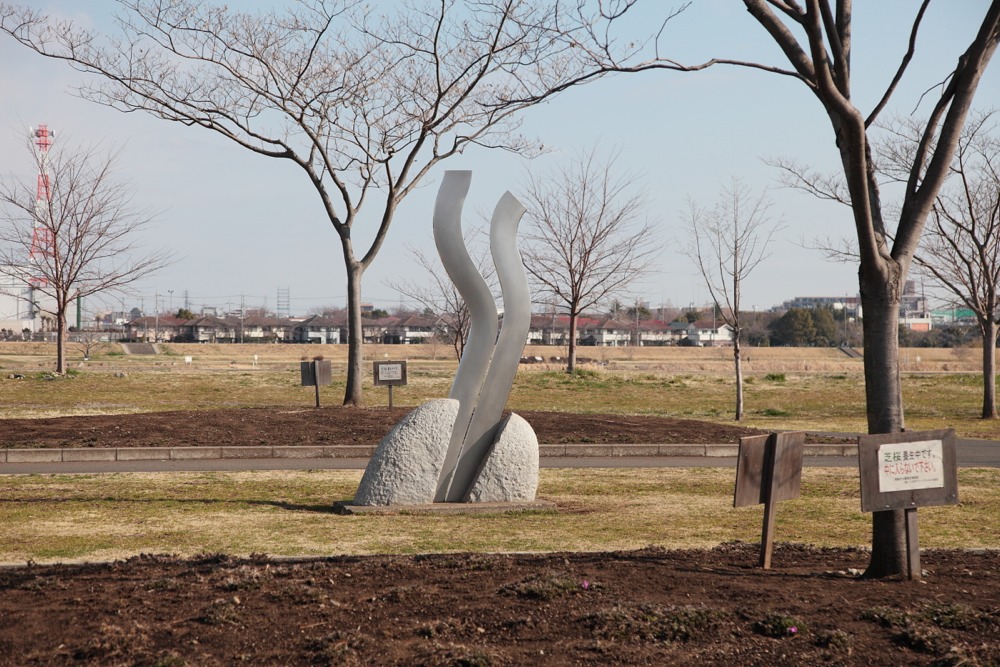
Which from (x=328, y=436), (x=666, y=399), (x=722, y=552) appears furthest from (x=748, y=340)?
(x=722, y=552)

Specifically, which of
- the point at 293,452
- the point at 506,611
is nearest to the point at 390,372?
the point at 293,452

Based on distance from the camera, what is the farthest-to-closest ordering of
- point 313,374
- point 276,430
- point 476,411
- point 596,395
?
point 596,395
point 313,374
point 276,430
point 476,411

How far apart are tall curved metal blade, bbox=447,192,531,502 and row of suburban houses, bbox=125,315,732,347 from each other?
102300mm

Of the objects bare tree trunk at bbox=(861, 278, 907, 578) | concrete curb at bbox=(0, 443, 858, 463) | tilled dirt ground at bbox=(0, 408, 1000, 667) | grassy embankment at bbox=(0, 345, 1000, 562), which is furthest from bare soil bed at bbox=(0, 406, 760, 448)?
bare tree trunk at bbox=(861, 278, 907, 578)

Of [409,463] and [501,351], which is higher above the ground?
[501,351]

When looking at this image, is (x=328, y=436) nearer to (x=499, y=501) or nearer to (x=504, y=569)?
(x=499, y=501)

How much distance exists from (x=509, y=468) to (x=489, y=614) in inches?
186

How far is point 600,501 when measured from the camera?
1103cm

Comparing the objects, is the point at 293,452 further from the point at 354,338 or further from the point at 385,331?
the point at 385,331

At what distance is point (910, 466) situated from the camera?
6.43m

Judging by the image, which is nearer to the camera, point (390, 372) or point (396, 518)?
point (396, 518)

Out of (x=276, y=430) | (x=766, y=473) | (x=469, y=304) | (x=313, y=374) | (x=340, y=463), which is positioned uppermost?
(x=469, y=304)

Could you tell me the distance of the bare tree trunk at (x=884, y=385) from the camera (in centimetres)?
640

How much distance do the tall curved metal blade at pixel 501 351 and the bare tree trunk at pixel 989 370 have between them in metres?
17.2
